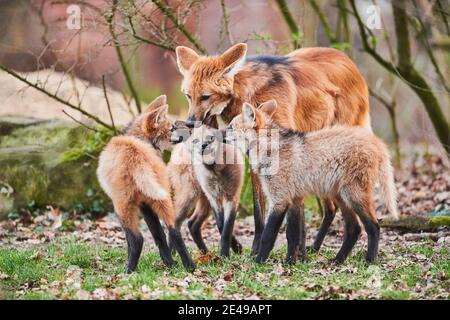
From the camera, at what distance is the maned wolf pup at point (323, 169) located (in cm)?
585

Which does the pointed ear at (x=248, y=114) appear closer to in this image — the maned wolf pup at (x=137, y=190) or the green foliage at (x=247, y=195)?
the maned wolf pup at (x=137, y=190)

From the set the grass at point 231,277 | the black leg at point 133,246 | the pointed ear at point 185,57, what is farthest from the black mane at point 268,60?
the black leg at point 133,246

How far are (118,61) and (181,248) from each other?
594 cm

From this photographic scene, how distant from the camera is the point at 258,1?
14531mm

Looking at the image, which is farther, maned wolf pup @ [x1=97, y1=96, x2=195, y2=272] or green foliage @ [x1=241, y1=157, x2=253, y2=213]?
green foliage @ [x1=241, y1=157, x2=253, y2=213]

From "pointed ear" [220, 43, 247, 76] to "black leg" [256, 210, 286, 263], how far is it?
4.13 ft

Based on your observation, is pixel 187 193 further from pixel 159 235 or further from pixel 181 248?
pixel 181 248

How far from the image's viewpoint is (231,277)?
18.4 ft

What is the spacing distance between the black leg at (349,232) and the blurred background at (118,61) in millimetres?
2236

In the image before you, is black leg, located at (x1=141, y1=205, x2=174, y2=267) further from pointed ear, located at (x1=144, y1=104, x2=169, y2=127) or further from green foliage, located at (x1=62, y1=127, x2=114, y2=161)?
green foliage, located at (x1=62, y1=127, x2=114, y2=161)

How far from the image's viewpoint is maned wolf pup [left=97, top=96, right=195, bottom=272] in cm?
564

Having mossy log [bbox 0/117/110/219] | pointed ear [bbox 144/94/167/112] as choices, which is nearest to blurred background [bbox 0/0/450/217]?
mossy log [bbox 0/117/110/219]

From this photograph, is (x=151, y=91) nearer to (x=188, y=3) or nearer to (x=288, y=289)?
(x=188, y=3)
